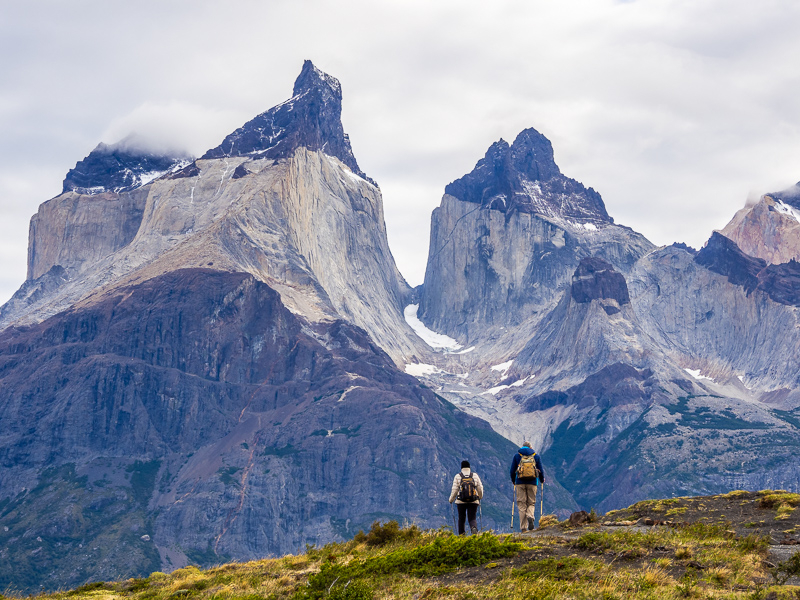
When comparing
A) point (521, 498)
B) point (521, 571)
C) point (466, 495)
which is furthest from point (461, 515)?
point (521, 571)

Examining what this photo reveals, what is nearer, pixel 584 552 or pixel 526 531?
pixel 584 552

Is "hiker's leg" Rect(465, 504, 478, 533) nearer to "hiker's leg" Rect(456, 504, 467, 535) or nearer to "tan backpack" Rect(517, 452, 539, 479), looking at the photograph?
"hiker's leg" Rect(456, 504, 467, 535)

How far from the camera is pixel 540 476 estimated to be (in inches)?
1689

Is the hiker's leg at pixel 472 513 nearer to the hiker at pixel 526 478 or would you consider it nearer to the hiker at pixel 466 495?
the hiker at pixel 466 495

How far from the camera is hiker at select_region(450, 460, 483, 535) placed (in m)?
40.9

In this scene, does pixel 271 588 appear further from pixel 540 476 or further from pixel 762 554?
pixel 762 554

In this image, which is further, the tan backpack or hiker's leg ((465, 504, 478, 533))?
the tan backpack

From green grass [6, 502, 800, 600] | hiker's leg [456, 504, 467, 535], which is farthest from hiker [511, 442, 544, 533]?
green grass [6, 502, 800, 600]

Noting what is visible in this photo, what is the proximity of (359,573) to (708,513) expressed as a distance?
66.9 ft

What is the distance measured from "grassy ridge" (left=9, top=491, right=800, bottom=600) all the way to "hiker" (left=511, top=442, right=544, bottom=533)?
1.90m

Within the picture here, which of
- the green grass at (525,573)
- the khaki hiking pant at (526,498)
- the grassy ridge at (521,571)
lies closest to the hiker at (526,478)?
the khaki hiking pant at (526,498)

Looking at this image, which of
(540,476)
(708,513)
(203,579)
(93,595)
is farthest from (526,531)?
(93,595)

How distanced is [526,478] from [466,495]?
3.72m

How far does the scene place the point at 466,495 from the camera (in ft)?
135
